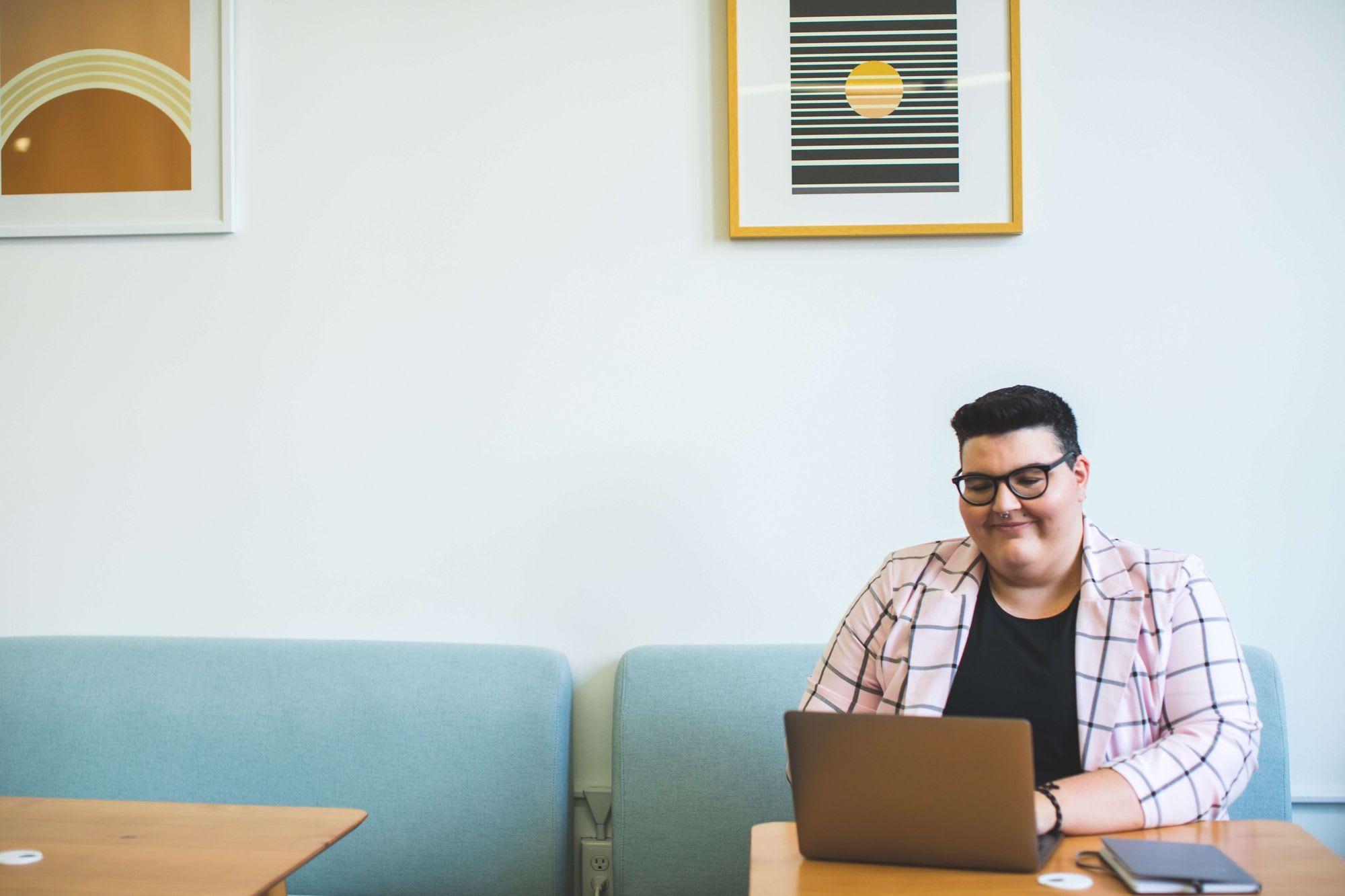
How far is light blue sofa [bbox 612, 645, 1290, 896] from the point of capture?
1781mm

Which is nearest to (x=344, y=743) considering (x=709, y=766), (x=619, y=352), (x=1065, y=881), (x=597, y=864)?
(x=597, y=864)

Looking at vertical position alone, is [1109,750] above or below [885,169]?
below

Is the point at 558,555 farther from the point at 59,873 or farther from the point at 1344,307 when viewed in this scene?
the point at 1344,307

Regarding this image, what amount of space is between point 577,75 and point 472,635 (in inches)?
46.7

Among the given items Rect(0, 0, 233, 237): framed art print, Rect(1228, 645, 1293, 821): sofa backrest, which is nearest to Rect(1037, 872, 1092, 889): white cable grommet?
Rect(1228, 645, 1293, 821): sofa backrest

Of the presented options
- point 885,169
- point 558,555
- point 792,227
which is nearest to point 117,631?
point 558,555

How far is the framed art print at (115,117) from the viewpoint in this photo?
2070 millimetres

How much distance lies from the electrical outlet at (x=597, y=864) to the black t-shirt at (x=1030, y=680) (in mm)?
849

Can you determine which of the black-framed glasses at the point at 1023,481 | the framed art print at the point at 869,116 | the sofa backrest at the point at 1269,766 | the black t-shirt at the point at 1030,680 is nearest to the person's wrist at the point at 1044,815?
the black t-shirt at the point at 1030,680

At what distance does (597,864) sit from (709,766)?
37 centimetres

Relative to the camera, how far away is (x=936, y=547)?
5.35ft

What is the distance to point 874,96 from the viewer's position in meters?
1.98

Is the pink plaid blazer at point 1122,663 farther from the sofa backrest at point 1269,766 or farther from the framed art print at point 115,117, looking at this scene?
the framed art print at point 115,117

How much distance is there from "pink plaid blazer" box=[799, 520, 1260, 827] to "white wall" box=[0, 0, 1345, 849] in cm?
41
